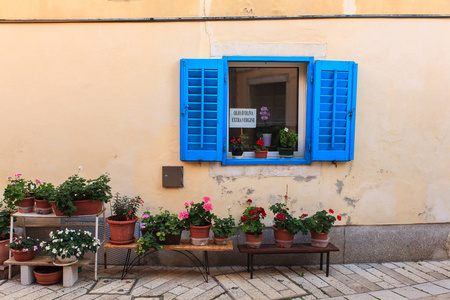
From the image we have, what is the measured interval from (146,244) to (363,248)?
2.89 meters

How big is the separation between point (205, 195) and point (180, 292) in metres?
1.24

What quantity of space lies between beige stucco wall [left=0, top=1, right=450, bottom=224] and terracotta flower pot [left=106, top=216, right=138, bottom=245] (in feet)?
1.83

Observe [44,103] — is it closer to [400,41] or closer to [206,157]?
[206,157]

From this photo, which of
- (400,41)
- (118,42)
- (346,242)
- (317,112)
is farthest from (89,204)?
(400,41)

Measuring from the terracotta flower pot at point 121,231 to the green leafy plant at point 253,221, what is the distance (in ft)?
4.32

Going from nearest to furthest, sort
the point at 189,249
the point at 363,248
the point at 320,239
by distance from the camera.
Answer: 1. the point at 189,249
2. the point at 320,239
3. the point at 363,248

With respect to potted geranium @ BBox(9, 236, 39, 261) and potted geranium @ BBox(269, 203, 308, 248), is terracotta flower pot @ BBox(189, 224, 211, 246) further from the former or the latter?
potted geranium @ BBox(9, 236, 39, 261)

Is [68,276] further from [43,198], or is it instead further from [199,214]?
[199,214]

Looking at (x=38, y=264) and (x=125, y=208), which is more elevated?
(x=125, y=208)

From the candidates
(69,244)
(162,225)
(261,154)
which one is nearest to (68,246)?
(69,244)

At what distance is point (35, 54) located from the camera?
4.59 meters

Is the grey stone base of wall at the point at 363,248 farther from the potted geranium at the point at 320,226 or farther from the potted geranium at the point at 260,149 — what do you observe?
the potted geranium at the point at 260,149

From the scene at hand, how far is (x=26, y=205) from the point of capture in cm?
427

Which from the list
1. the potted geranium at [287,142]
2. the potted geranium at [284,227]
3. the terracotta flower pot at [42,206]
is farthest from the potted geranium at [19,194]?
the potted geranium at [287,142]
